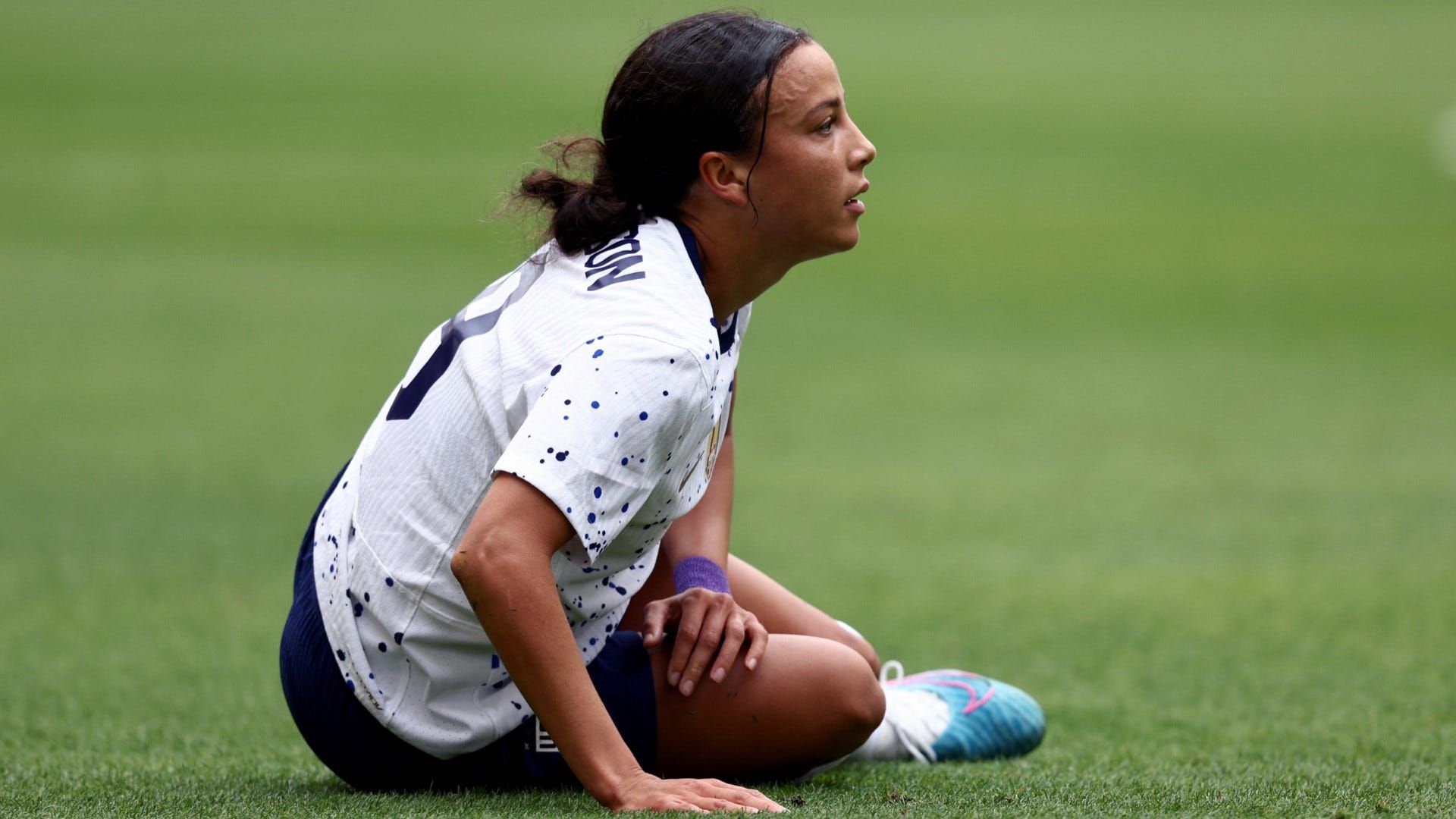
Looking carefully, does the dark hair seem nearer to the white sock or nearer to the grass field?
the grass field

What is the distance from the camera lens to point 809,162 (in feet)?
6.75

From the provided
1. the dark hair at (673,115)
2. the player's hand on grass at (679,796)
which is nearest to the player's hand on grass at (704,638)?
the player's hand on grass at (679,796)

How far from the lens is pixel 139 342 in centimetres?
770

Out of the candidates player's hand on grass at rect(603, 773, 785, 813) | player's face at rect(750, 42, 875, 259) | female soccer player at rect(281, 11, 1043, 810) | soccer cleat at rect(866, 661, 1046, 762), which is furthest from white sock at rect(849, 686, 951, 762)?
player's face at rect(750, 42, 875, 259)

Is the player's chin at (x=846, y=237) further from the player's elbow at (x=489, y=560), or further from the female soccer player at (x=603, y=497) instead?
the player's elbow at (x=489, y=560)

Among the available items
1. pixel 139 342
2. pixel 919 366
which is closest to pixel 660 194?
pixel 919 366

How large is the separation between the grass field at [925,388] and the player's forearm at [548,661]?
0.11 metres

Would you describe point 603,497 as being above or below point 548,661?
above

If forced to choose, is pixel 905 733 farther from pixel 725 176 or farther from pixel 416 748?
pixel 725 176

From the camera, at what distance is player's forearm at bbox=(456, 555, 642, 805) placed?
180 cm

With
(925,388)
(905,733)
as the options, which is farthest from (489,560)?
(925,388)

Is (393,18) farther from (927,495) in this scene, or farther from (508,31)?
(927,495)

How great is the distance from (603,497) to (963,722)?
92cm

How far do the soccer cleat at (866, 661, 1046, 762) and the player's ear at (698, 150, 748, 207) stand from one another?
0.82 metres
